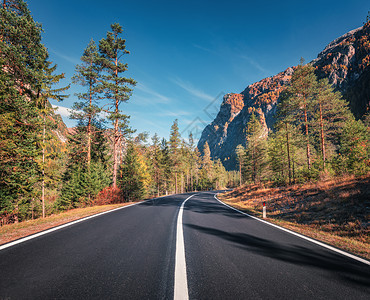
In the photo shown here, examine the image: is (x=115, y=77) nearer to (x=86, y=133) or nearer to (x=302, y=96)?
(x=86, y=133)

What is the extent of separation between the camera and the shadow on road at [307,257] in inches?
112

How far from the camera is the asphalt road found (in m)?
2.17

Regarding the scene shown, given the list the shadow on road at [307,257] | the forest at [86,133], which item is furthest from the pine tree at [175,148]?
the shadow on road at [307,257]

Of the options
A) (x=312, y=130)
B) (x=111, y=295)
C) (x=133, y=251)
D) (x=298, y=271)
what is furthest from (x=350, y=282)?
(x=312, y=130)

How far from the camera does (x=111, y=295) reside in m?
2.04

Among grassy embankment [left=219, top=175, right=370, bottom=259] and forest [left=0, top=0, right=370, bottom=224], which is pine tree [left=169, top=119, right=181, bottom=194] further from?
grassy embankment [left=219, top=175, right=370, bottom=259]

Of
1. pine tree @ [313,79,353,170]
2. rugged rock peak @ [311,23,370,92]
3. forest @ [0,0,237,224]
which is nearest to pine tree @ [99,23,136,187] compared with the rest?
forest @ [0,0,237,224]

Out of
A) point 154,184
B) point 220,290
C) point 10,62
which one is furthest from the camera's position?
point 154,184

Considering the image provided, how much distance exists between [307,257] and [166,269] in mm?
3258

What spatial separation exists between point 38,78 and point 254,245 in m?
19.2

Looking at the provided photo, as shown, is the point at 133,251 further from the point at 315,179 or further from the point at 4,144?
the point at 315,179

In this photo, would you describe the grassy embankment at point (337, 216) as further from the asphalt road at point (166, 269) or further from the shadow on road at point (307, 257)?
the asphalt road at point (166, 269)

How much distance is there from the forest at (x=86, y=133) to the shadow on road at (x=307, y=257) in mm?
11902

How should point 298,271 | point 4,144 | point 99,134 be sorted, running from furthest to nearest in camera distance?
1. point 99,134
2. point 4,144
3. point 298,271
